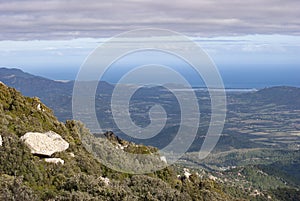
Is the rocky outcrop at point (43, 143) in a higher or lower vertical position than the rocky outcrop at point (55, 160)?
higher

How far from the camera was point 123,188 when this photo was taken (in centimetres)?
2152

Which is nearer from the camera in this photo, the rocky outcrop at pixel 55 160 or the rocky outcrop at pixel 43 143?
the rocky outcrop at pixel 55 160

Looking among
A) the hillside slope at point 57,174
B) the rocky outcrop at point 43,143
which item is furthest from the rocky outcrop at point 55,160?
the rocky outcrop at point 43,143

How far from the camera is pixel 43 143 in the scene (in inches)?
968

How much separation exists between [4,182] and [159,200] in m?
7.24

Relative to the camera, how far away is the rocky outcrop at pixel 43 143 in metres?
23.8

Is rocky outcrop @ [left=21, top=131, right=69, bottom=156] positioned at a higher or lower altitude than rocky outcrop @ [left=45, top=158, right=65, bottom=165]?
higher

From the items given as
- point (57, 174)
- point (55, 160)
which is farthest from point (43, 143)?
point (57, 174)

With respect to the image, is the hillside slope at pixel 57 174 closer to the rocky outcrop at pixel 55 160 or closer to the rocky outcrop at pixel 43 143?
the rocky outcrop at pixel 55 160

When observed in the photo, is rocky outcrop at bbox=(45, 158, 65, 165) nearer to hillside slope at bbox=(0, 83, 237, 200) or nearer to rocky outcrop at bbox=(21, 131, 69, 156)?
hillside slope at bbox=(0, 83, 237, 200)

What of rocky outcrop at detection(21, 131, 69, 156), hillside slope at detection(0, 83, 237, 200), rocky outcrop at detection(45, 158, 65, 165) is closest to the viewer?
hillside slope at detection(0, 83, 237, 200)

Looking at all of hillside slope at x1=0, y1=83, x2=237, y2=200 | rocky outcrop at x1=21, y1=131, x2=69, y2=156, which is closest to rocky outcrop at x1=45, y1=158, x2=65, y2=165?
hillside slope at x1=0, y1=83, x2=237, y2=200

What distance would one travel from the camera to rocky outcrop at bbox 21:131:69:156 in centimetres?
2381

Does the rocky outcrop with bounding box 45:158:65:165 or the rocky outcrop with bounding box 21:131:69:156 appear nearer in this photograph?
the rocky outcrop with bounding box 45:158:65:165
